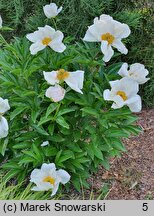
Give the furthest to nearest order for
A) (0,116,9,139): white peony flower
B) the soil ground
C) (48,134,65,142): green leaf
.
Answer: the soil ground < (48,134,65,142): green leaf < (0,116,9,139): white peony flower

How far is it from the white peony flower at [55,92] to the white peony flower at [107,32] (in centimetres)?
33

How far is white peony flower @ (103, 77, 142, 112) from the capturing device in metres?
2.57

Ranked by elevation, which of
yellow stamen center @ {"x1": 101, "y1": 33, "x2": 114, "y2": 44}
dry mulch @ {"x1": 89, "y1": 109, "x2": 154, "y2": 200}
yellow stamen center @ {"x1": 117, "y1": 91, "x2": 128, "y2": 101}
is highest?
yellow stamen center @ {"x1": 101, "y1": 33, "x2": 114, "y2": 44}

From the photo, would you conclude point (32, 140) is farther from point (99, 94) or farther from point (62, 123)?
point (99, 94)

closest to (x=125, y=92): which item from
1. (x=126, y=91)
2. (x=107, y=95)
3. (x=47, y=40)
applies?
(x=126, y=91)

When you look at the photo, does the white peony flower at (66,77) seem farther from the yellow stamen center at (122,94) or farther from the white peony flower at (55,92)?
A: the yellow stamen center at (122,94)

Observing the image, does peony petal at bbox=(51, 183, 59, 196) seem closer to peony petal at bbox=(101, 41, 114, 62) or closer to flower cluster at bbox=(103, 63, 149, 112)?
flower cluster at bbox=(103, 63, 149, 112)

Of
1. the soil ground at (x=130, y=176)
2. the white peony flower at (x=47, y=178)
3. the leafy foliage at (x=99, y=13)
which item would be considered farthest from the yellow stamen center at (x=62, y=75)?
the leafy foliage at (x=99, y=13)

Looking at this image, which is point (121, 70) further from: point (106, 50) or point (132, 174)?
point (132, 174)

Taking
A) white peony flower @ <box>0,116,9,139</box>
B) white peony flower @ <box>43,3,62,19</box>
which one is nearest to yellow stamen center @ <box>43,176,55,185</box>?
white peony flower @ <box>0,116,9,139</box>

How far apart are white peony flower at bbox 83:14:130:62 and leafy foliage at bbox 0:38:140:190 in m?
0.15

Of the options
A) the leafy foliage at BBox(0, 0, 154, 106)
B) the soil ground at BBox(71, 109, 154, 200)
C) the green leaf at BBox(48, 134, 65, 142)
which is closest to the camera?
the green leaf at BBox(48, 134, 65, 142)

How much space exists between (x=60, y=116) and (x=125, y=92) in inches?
15.7

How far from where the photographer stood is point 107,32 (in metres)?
2.62
